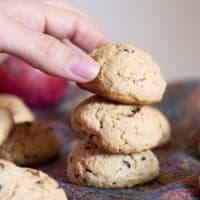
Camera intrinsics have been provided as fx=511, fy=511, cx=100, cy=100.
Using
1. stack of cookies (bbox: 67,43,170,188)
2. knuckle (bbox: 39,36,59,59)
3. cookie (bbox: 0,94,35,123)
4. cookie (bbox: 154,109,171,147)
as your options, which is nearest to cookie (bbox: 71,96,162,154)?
stack of cookies (bbox: 67,43,170,188)

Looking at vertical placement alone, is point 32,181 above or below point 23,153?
above

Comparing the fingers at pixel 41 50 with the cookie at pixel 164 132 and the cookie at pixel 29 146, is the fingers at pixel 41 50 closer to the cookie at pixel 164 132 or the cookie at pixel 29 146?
the cookie at pixel 29 146

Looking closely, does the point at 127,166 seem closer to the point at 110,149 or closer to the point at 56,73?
the point at 110,149

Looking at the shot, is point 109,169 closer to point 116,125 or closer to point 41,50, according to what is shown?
point 116,125

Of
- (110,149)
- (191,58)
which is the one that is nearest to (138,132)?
(110,149)

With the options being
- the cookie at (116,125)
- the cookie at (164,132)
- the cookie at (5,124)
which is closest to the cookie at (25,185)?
the cookie at (116,125)
